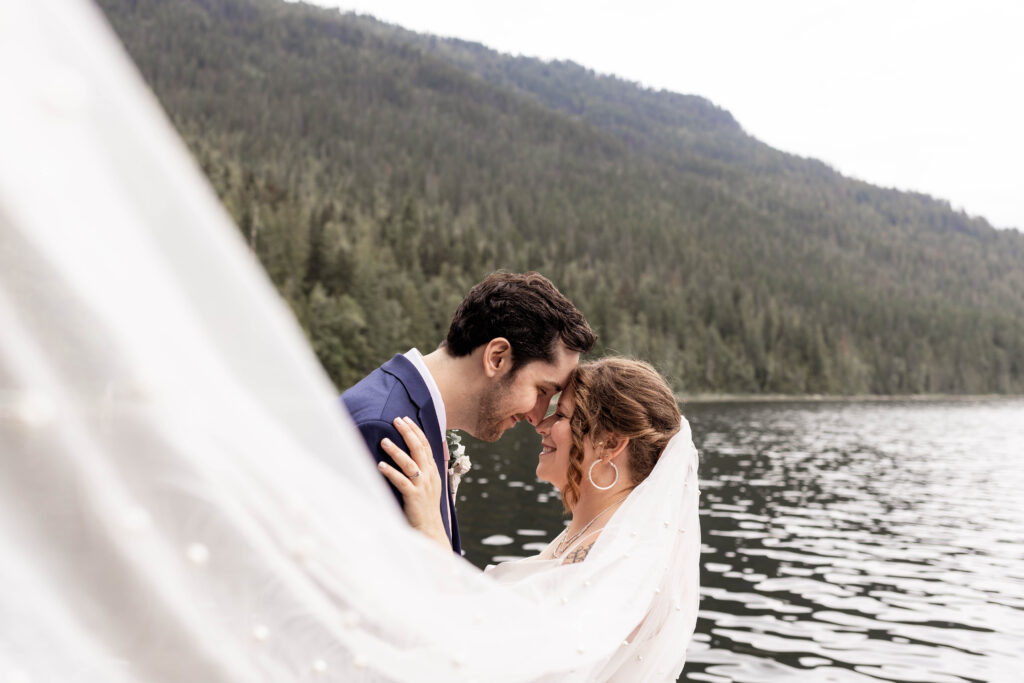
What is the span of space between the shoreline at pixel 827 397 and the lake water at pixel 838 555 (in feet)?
205

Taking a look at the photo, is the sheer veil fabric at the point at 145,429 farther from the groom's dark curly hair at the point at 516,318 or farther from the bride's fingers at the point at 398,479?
the groom's dark curly hair at the point at 516,318

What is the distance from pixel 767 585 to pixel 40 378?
17.8 metres

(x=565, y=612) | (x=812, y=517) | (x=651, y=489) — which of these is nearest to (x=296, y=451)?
(x=565, y=612)

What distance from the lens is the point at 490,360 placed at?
3.77 m

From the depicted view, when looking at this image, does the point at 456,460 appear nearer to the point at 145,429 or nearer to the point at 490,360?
the point at 490,360

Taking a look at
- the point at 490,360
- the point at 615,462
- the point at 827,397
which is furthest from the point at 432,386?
→ the point at 827,397

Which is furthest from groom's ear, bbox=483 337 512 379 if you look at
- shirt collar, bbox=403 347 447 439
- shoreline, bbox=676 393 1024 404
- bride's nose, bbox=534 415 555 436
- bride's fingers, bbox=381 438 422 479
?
shoreline, bbox=676 393 1024 404

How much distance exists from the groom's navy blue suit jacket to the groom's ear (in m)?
0.33

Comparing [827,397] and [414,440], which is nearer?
[414,440]

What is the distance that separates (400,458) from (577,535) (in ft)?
5.13

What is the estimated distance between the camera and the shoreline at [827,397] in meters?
109

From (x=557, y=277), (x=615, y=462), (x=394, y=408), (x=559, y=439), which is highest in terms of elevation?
(x=557, y=277)

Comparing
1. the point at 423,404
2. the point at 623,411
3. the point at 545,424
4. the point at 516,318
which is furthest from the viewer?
the point at 545,424

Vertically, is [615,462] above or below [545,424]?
below
